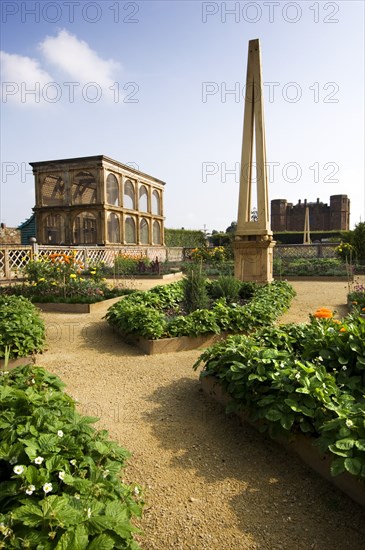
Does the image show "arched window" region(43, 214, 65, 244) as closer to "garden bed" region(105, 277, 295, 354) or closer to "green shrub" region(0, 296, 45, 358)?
"garden bed" region(105, 277, 295, 354)

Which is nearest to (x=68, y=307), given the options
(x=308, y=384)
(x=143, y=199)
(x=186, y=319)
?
(x=186, y=319)

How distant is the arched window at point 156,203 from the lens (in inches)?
1118

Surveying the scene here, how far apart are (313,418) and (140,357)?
2.78 m

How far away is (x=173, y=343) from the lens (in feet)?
16.5

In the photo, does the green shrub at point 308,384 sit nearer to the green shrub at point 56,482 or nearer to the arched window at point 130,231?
the green shrub at point 56,482

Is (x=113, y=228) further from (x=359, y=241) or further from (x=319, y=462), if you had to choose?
(x=319, y=462)

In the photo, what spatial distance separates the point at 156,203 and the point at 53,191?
8331mm

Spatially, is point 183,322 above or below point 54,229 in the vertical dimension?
below

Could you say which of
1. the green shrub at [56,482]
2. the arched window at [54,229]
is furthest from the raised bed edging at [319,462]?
the arched window at [54,229]

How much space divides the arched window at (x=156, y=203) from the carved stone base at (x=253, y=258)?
1905 centimetres

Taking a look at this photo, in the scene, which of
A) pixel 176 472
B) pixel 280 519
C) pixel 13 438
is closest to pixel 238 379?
pixel 176 472

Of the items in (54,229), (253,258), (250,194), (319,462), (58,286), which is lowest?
(319,462)

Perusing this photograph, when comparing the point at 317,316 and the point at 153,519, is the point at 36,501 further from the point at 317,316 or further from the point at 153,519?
the point at 317,316

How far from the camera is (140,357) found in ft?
15.8
